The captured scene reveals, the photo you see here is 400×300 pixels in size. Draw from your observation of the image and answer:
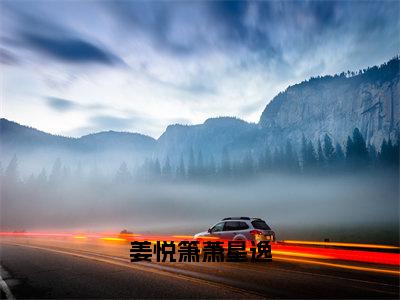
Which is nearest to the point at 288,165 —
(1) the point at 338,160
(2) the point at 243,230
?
(1) the point at 338,160

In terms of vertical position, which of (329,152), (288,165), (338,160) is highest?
(329,152)

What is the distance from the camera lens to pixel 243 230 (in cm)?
1677

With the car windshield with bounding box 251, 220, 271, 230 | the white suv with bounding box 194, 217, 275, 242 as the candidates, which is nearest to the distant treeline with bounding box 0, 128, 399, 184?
the car windshield with bounding box 251, 220, 271, 230

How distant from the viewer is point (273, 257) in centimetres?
1669

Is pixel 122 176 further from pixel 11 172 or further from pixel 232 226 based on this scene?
pixel 232 226

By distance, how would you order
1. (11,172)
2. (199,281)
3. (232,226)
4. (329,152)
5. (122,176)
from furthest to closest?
(122,176), (329,152), (11,172), (232,226), (199,281)

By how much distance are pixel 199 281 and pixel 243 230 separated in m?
6.96

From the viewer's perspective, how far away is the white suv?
644 inches

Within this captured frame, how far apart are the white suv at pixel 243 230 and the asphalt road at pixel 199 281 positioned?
97.4 inches

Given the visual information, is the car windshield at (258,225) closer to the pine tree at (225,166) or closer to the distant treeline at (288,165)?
the distant treeline at (288,165)

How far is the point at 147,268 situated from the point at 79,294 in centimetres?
457

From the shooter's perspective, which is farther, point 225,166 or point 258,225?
point 225,166

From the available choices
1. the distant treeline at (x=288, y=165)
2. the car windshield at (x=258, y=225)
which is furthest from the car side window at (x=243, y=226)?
the distant treeline at (x=288, y=165)

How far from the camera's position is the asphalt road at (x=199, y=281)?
8539mm
